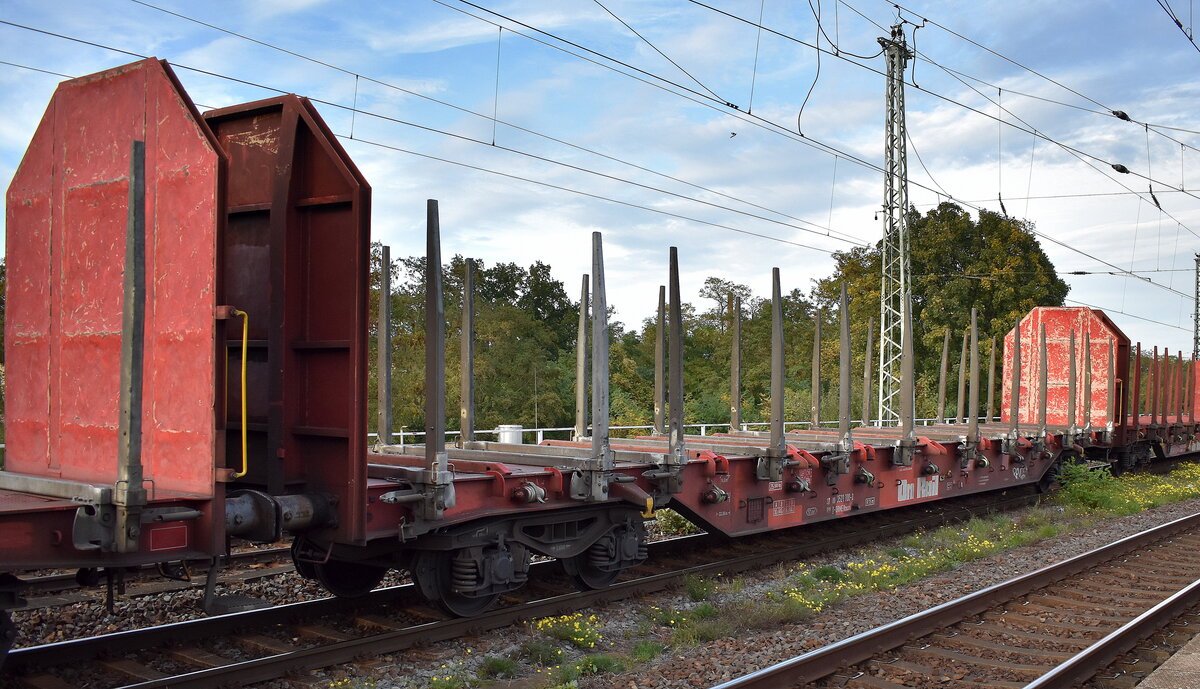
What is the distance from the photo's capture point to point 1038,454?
53.7 ft

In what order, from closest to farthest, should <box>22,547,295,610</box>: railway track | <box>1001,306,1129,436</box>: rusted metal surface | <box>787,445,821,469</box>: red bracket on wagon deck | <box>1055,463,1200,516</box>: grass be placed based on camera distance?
1. <box>22,547,295,610</box>: railway track
2. <box>787,445,821,469</box>: red bracket on wagon deck
3. <box>1055,463,1200,516</box>: grass
4. <box>1001,306,1129,436</box>: rusted metal surface

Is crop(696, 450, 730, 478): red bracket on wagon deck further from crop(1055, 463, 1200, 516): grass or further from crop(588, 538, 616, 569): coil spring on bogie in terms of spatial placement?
crop(1055, 463, 1200, 516): grass

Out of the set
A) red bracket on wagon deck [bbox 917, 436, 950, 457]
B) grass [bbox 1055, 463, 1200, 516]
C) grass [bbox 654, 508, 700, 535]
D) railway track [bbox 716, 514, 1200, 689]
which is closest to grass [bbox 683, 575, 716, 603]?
railway track [bbox 716, 514, 1200, 689]

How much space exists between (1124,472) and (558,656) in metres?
19.2

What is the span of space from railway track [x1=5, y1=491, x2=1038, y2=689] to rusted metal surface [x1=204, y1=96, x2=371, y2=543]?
997 millimetres

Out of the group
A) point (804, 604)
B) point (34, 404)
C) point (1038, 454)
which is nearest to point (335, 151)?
point (34, 404)

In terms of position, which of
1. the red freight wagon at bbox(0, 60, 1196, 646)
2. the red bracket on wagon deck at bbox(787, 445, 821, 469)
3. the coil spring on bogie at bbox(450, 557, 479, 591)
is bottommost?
the coil spring on bogie at bbox(450, 557, 479, 591)

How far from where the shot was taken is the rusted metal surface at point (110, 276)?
5133mm

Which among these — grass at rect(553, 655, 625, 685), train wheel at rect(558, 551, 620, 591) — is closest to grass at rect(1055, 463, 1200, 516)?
train wheel at rect(558, 551, 620, 591)

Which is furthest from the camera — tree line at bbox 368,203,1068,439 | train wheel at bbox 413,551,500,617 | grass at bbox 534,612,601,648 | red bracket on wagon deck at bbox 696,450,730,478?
tree line at bbox 368,203,1068,439

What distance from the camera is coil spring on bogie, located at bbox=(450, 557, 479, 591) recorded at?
6.80m

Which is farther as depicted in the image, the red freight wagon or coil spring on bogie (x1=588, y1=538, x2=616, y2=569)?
coil spring on bogie (x1=588, y1=538, x2=616, y2=569)

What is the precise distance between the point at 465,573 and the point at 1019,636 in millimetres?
4513

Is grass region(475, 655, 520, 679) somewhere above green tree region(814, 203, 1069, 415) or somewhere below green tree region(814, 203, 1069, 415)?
below
